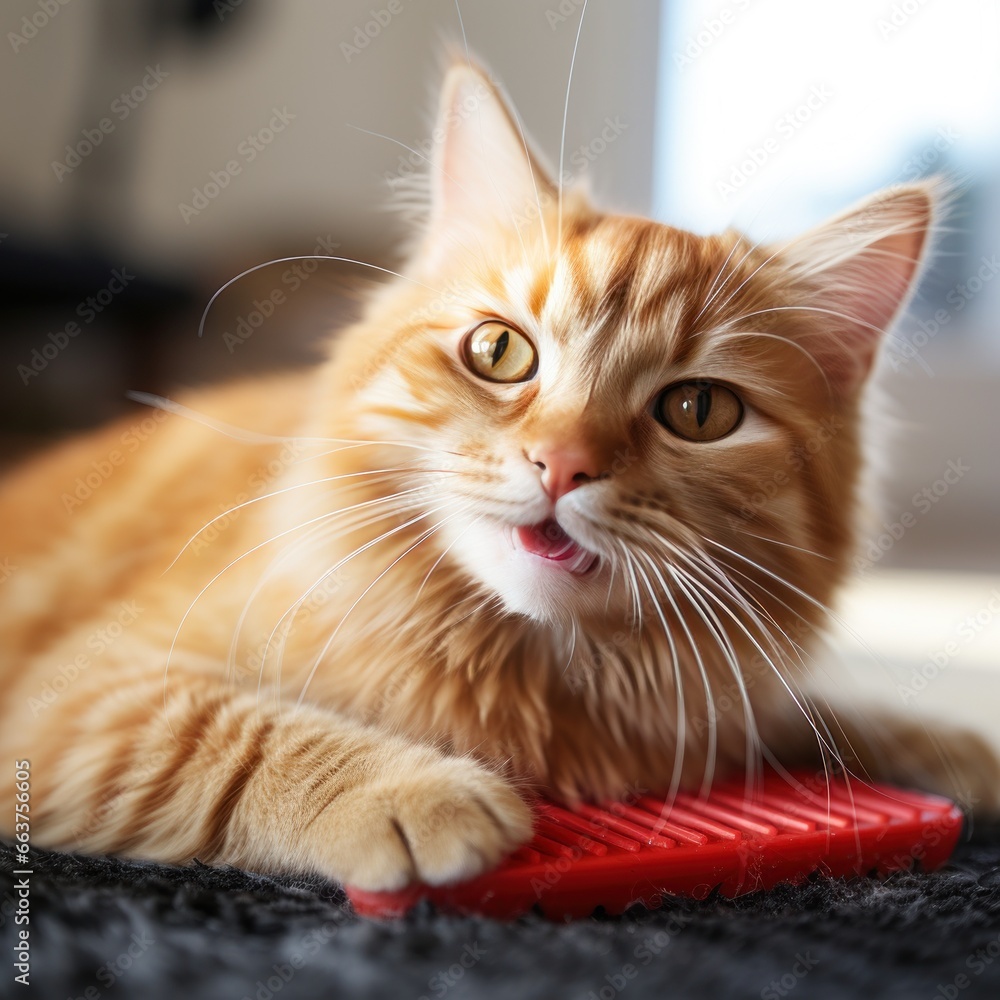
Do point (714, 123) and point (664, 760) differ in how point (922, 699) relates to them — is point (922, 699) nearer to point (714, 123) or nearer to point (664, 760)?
point (664, 760)

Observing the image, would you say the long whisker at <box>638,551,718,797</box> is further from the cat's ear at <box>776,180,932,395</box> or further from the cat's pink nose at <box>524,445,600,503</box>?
the cat's ear at <box>776,180,932,395</box>

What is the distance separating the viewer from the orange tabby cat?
30.3 inches

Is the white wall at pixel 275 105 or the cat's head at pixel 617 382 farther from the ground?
the white wall at pixel 275 105

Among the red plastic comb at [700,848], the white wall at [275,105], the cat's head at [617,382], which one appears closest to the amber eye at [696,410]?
the cat's head at [617,382]

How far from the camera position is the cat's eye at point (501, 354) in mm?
867

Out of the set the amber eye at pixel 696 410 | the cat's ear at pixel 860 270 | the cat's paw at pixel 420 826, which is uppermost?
the cat's ear at pixel 860 270

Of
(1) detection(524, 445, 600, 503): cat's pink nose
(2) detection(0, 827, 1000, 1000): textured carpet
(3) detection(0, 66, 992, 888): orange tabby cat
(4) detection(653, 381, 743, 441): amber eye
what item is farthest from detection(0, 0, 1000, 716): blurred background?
(2) detection(0, 827, 1000, 1000): textured carpet

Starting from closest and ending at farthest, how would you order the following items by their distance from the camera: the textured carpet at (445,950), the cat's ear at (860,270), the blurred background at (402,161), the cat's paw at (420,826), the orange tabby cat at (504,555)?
the textured carpet at (445,950)
the cat's paw at (420,826)
the orange tabby cat at (504,555)
the cat's ear at (860,270)
the blurred background at (402,161)

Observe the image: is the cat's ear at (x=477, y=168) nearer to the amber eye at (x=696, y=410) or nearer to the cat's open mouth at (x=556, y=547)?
the amber eye at (x=696, y=410)

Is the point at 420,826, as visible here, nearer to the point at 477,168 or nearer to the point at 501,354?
the point at 501,354

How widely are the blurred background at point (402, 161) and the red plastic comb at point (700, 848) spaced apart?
26 cm

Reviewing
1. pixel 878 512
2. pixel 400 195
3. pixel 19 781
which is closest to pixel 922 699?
pixel 878 512

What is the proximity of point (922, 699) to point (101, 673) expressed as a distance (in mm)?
1114

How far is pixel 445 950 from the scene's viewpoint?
1.83ft
